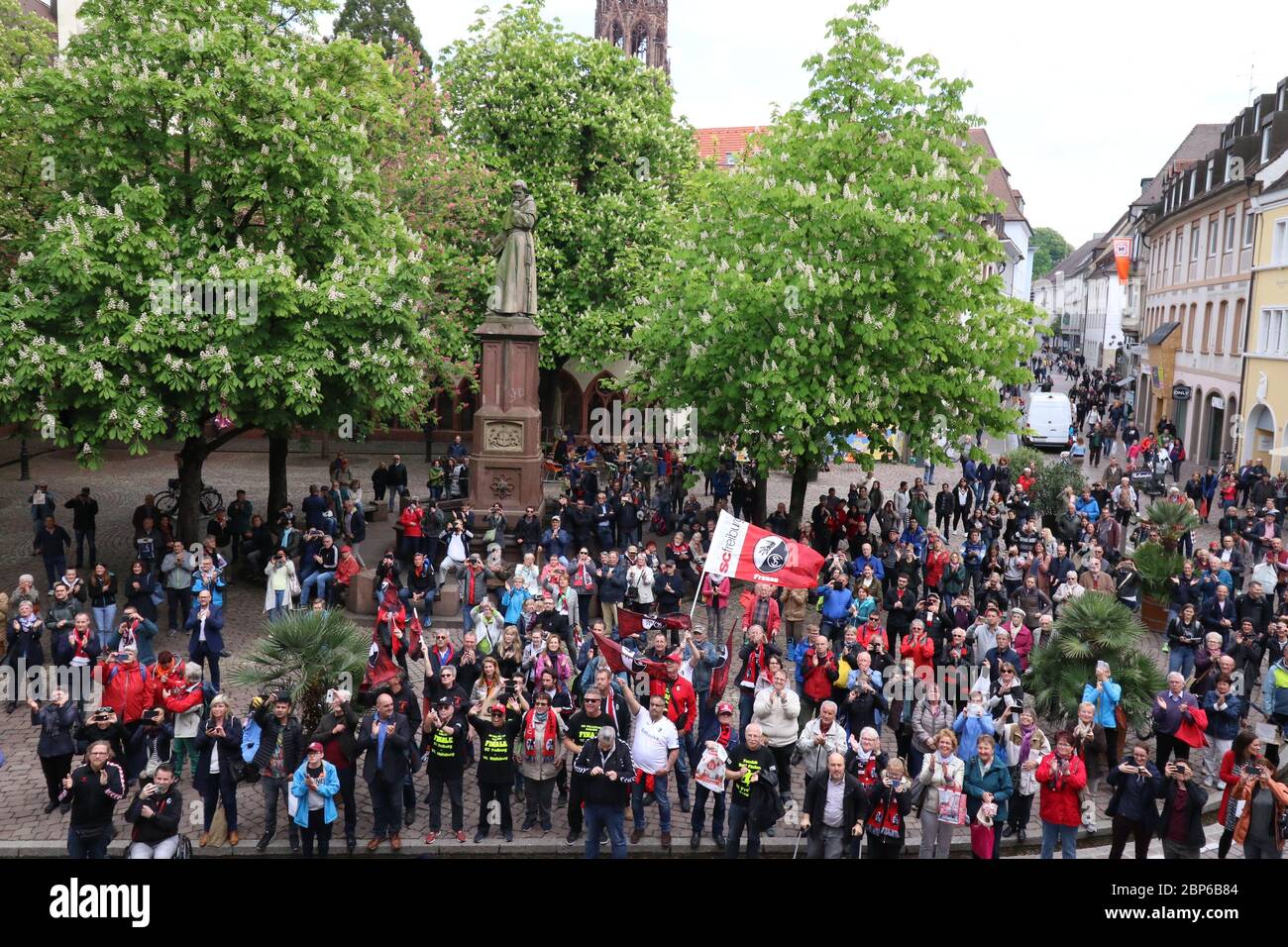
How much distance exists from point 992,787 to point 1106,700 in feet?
8.96

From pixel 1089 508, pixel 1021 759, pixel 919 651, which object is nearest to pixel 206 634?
pixel 919 651

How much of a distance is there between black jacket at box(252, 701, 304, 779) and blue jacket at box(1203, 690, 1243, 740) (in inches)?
373

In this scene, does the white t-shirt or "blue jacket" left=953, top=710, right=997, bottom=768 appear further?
"blue jacket" left=953, top=710, right=997, bottom=768

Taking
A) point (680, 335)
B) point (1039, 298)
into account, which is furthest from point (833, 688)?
point (1039, 298)

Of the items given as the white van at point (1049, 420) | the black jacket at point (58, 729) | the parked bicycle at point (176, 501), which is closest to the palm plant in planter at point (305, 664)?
the black jacket at point (58, 729)

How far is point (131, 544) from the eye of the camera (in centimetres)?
2338

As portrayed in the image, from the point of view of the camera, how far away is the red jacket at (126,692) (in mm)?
11539

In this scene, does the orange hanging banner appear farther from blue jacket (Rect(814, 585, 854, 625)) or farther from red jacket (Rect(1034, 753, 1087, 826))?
red jacket (Rect(1034, 753, 1087, 826))

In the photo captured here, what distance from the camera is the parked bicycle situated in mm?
23312

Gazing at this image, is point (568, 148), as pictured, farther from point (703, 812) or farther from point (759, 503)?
point (703, 812)

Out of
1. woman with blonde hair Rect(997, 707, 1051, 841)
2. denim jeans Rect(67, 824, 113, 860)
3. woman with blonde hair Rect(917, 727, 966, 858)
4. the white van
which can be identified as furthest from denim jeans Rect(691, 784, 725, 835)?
the white van

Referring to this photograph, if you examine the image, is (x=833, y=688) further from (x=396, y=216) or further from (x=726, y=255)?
(x=396, y=216)

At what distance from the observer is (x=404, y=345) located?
20500 millimetres

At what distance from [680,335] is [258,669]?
11.8 metres
